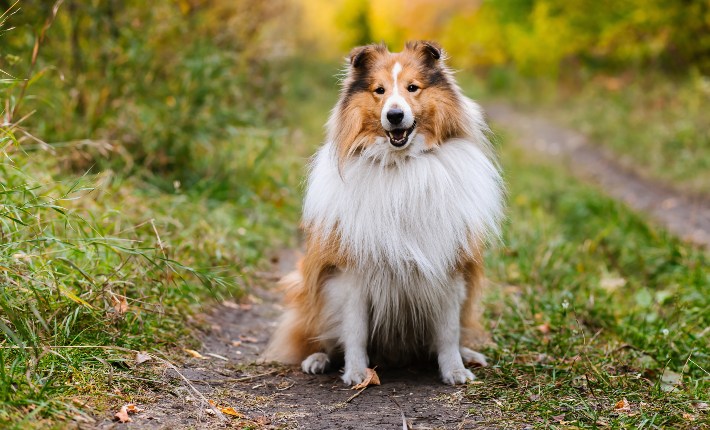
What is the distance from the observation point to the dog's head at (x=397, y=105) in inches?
137

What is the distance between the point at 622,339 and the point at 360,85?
2.11 m

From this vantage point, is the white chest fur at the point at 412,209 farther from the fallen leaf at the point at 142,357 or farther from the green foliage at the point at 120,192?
the fallen leaf at the point at 142,357

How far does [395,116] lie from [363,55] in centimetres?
48

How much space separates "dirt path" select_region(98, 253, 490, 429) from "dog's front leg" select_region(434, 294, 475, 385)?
0.30 feet

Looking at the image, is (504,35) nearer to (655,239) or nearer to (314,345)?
(655,239)

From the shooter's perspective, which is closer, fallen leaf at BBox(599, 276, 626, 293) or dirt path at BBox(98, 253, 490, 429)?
dirt path at BBox(98, 253, 490, 429)

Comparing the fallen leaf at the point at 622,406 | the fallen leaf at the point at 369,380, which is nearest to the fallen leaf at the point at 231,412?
the fallen leaf at the point at 369,380

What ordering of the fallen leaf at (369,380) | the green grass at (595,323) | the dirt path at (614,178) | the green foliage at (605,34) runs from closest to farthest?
1. the green grass at (595,323)
2. the fallen leaf at (369,380)
3. the dirt path at (614,178)
4. the green foliage at (605,34)

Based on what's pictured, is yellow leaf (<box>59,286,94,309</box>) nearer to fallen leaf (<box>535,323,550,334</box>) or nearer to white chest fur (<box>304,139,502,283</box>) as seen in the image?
white chest fur (<box>304,139,502,283</box>)

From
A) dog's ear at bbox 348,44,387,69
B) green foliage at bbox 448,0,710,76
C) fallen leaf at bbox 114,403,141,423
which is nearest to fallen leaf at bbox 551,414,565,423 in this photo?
fallen leaf at bbox 114,403,141,423

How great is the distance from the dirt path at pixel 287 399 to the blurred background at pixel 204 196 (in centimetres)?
24

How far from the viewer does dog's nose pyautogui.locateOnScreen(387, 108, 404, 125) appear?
3.40m

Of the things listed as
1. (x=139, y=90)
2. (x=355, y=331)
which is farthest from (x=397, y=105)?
(x=139, y=90)

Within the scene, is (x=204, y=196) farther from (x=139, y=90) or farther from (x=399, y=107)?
(x=399, y=107)
